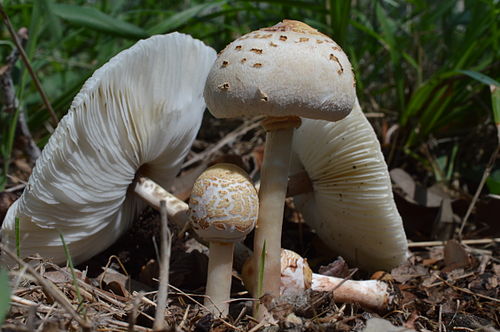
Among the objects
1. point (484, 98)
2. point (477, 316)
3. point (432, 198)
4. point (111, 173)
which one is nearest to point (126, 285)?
point (111, 173)

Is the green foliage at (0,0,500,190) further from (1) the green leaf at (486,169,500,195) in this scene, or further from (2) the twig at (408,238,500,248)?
(2) the twig at (408,238,500,248)

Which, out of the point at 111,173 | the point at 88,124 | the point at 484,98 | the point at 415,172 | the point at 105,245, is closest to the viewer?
the point at 88,124

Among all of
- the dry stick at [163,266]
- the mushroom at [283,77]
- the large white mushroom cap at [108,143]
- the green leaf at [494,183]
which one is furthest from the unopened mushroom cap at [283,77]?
the green leaf at [494,183]

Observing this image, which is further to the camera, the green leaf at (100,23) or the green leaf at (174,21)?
the green leaf at (174,21)

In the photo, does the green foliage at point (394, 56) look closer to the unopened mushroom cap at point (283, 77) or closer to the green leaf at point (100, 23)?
the green leaf at point (100, 23)

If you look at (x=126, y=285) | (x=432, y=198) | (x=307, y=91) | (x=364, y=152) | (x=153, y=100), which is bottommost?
(x=126, y=285)

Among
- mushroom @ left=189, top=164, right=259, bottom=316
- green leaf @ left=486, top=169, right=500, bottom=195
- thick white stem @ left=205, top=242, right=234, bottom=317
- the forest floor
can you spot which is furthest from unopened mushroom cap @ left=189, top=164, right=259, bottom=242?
green leaf @ left=486, top=169, right=500, bottom=195

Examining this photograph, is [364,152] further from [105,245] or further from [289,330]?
[105,245]
